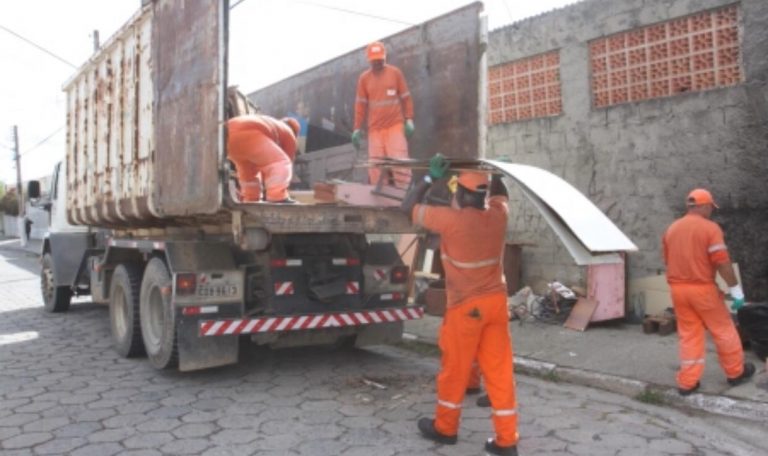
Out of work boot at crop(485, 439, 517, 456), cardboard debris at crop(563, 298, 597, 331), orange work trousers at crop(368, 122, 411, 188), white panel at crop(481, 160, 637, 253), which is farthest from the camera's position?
cardboard debris at crop(563, 298, 597, 331)

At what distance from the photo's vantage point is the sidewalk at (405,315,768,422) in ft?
14.1

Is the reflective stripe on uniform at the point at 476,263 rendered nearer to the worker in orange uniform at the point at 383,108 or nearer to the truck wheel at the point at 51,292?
the worker in orange uniform at the point at 383,108

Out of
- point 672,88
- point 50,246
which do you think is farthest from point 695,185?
point 50,246

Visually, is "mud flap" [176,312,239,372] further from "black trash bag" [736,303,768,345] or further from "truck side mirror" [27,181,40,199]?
"truck side mirror" [27,181,40,199]

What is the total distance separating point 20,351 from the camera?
6.13 metres

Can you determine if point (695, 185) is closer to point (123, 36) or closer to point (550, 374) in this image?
point (550, 374)

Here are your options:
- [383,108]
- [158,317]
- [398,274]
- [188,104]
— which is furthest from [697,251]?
[158,317]

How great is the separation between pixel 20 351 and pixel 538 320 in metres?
5.27

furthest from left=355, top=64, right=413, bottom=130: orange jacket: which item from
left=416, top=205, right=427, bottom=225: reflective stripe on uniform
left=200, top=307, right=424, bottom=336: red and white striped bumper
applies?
left=416, top=205, right=427, bottom=225: reflective stripe on uniform

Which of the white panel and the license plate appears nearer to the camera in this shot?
the white panel

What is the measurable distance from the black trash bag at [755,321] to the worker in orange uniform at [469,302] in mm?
2575

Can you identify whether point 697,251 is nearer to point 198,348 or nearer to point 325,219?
point 325,219

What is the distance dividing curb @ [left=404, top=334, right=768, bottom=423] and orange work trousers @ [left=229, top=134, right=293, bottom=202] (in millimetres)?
2559

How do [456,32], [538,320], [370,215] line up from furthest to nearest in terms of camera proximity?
1. [538,320]
2. [456,32]
3. [370,215]
